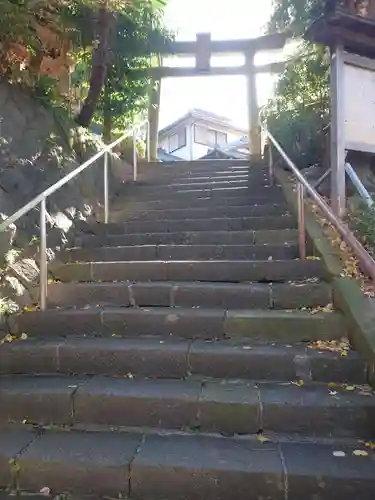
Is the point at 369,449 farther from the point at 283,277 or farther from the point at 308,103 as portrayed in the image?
the point at 308,103

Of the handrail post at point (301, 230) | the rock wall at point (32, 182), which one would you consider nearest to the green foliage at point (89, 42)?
the rock wall at point (32, 182)

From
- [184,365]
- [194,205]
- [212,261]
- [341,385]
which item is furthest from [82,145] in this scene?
[341,385]

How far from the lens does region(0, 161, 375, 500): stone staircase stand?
2195mm

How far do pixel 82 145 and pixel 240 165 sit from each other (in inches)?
127

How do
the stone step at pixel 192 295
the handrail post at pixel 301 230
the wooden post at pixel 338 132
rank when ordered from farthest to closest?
the wooden post at pixel 338 132
the handrail post at pixel 301 230
the stone step at pixel 192 295

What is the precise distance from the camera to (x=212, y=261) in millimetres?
4051

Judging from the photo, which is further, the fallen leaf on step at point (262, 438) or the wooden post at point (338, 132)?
the wooden post at point (338, 132)

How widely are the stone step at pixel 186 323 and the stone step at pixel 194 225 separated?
173cm

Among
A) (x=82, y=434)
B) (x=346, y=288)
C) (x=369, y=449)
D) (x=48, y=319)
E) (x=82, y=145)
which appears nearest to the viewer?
(x=369, y=449)

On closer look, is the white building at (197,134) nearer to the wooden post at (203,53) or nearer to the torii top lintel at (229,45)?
the torii top lintel at (229,45)

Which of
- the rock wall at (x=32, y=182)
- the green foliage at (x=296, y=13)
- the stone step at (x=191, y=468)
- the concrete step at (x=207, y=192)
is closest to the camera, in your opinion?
the stone step at (x=191, y=468)

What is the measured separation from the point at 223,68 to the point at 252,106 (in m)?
1.22

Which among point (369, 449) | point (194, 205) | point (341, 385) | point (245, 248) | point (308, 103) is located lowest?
point (369, 449)

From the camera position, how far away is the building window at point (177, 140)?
85.6 ft
